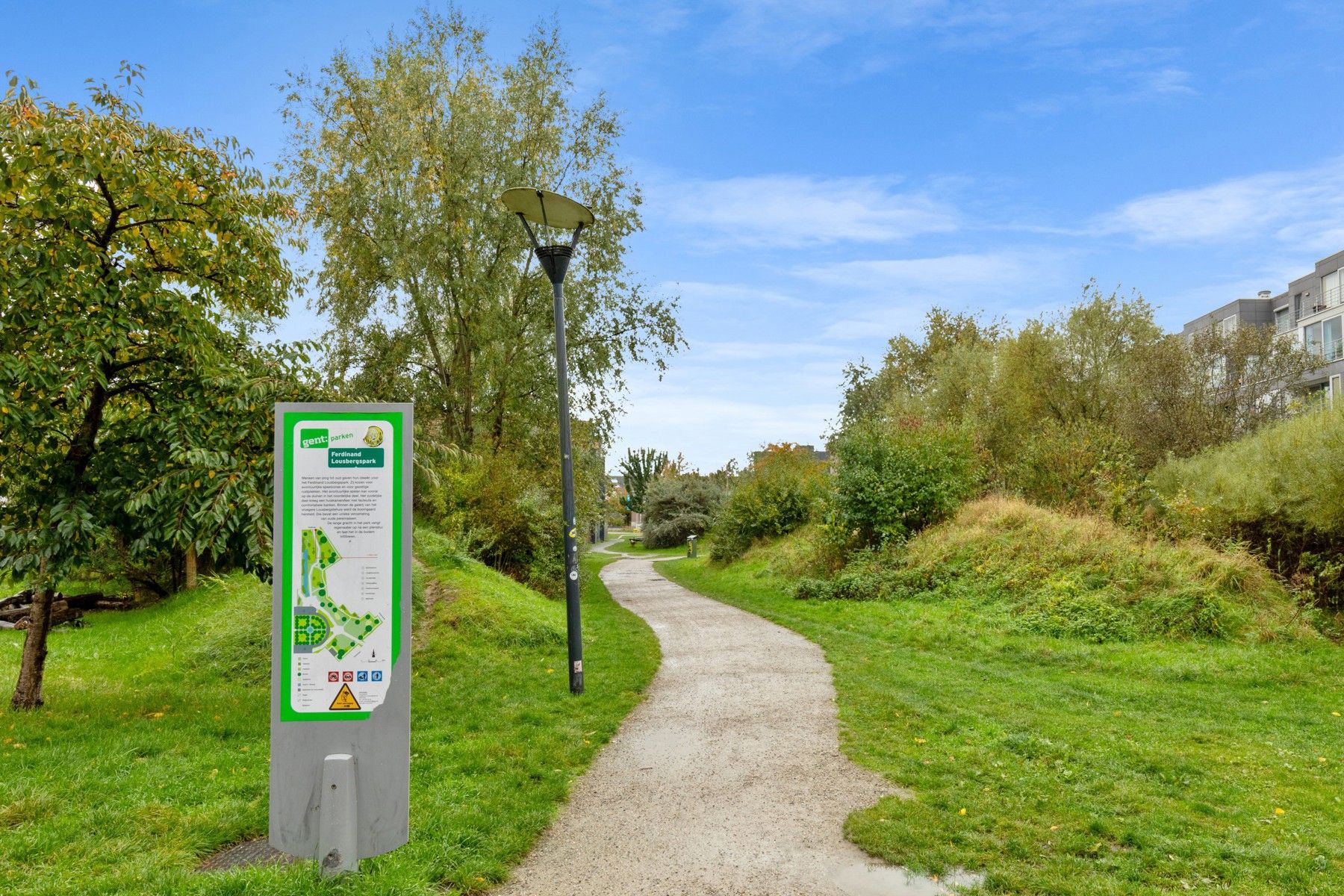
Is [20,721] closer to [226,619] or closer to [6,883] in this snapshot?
[6,883]

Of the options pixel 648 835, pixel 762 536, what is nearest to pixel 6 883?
pixel 648 835

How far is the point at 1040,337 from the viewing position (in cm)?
2852

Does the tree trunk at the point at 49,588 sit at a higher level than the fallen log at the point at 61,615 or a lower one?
higher

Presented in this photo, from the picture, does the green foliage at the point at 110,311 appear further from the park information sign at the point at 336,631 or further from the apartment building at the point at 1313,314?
the apartment building at the point at 1313,314

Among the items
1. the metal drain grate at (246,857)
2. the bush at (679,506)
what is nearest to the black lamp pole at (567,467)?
the metal drain grate at (246,857)

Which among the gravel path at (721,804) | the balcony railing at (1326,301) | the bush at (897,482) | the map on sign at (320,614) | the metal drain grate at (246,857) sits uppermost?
the balcony railing at (1326,301)

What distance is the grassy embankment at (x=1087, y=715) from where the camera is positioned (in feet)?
15.3

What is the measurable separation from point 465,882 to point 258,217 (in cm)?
702

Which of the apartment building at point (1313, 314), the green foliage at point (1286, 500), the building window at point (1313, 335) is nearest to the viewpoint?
the green foliage at point (1286, 500)

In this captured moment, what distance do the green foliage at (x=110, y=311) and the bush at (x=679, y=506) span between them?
110ft

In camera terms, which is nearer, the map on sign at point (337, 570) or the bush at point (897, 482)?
the map on sign at point (337, 570)

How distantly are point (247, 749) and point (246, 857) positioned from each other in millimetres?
2354

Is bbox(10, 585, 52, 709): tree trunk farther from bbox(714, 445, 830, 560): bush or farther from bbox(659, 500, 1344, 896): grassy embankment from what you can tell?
bbox(714, 445, 830, 560): bush

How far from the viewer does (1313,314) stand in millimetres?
41125
